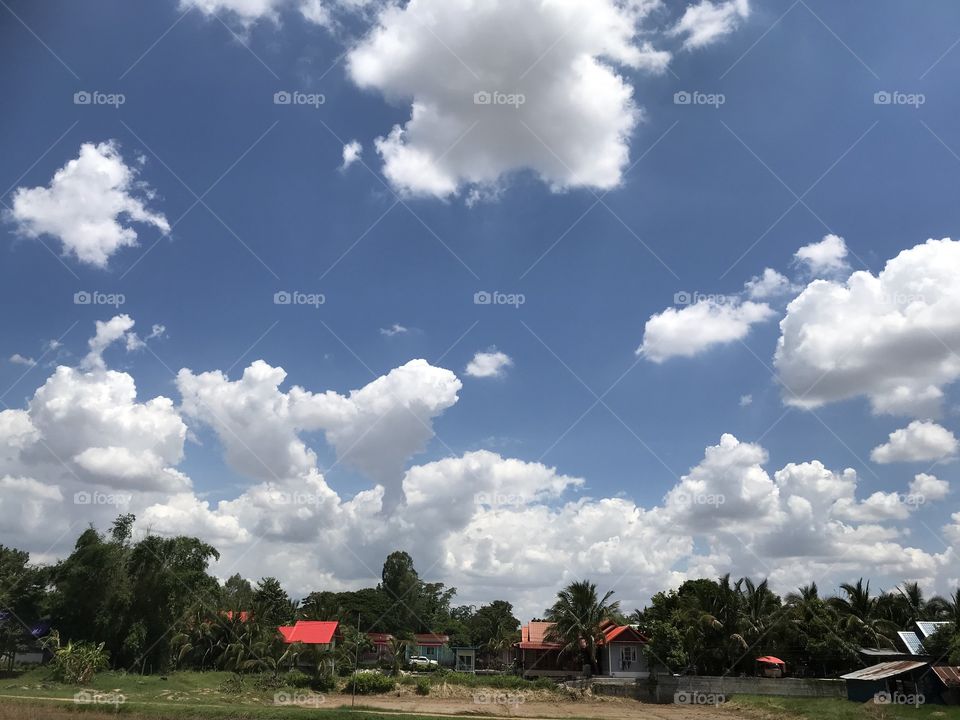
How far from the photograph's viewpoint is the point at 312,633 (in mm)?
55938

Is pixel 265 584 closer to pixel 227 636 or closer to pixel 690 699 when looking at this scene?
pixel 227 636

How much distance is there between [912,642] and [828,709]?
29.3 feet

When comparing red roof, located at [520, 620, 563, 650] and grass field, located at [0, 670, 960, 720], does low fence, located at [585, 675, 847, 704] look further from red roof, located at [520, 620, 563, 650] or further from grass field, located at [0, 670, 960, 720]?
red roof, located at [520, 620, 563, 650]

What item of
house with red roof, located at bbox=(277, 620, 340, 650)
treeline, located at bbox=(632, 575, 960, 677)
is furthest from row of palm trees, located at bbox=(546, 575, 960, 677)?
house with red roof, located at bbox=(277, 620, 340, 650)

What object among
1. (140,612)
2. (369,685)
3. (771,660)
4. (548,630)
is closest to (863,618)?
(771,660)

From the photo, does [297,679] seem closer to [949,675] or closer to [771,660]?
[771,660]

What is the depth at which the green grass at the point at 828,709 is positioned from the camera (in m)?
36.1

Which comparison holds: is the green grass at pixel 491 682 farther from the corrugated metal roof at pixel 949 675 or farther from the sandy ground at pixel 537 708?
the corrugated metal roof at pixel 949 675

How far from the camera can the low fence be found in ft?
150

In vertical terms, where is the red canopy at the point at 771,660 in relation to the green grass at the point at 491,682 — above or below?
above

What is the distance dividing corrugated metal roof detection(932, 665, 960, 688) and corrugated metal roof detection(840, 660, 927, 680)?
1310mm

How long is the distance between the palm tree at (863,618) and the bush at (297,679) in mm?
40254

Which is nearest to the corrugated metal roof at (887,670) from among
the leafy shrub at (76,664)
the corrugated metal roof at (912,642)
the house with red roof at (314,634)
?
the corrugated metal roof at (912,642)

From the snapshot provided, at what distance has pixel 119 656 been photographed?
5034 cm
